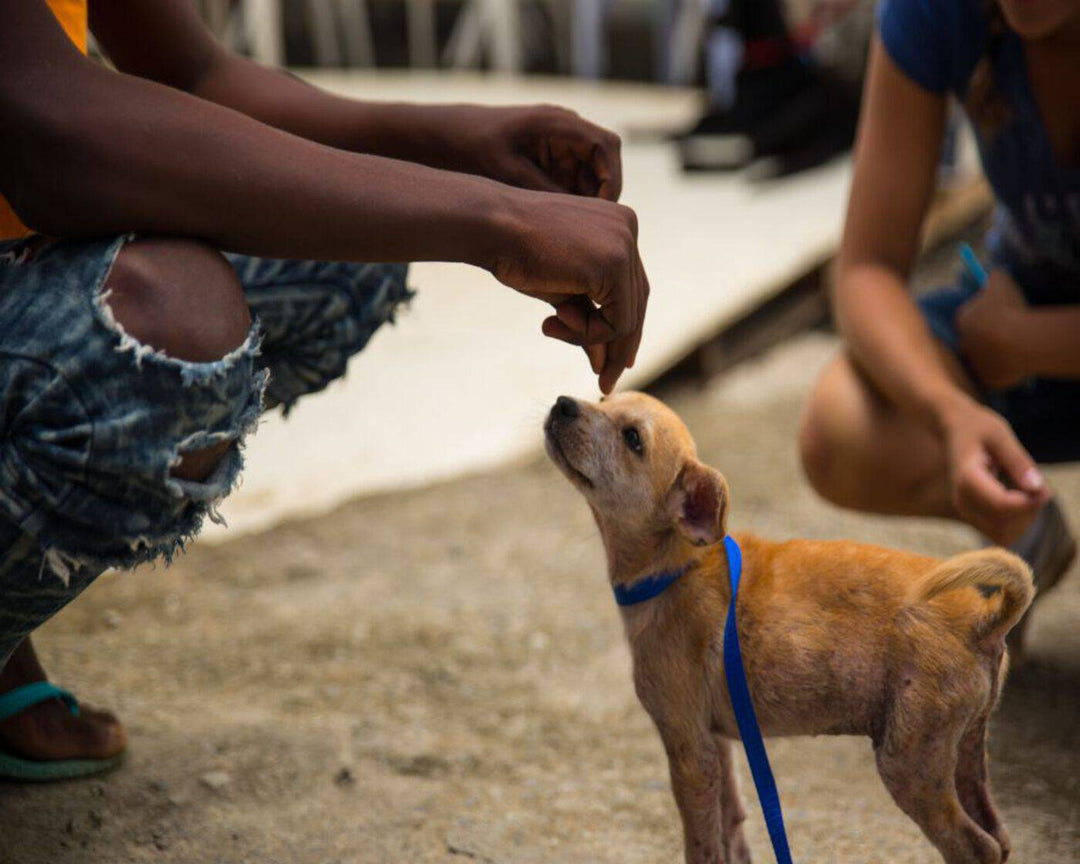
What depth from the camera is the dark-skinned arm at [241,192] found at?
1232mm

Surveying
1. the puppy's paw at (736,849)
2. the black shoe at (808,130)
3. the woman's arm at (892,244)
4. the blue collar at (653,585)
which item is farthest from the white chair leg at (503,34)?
the puppy's paw at (736,849)

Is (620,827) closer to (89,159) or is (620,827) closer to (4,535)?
(4,535)

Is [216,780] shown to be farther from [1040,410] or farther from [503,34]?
[503,34]

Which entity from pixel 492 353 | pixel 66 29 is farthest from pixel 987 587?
pixel 492 353

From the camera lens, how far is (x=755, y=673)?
61.8 inches

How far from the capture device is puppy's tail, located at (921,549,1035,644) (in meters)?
1.45

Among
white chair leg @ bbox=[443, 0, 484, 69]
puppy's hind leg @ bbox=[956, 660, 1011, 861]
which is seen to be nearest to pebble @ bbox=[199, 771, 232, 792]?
puppy's hind leg @ bbox=[956, 660, 1011, 861]

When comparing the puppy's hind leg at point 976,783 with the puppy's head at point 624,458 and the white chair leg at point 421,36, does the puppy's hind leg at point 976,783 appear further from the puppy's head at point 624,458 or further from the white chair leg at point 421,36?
the white chair leg at point 421,36

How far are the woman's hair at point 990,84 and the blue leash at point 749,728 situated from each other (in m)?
0.98

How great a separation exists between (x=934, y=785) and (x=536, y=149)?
0.95m

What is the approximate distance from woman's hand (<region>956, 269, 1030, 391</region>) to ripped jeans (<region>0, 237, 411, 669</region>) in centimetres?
134

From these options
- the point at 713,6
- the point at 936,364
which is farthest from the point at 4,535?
the point at 713,6

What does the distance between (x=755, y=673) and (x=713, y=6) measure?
17.7 feet

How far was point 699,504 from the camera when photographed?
159 cm
